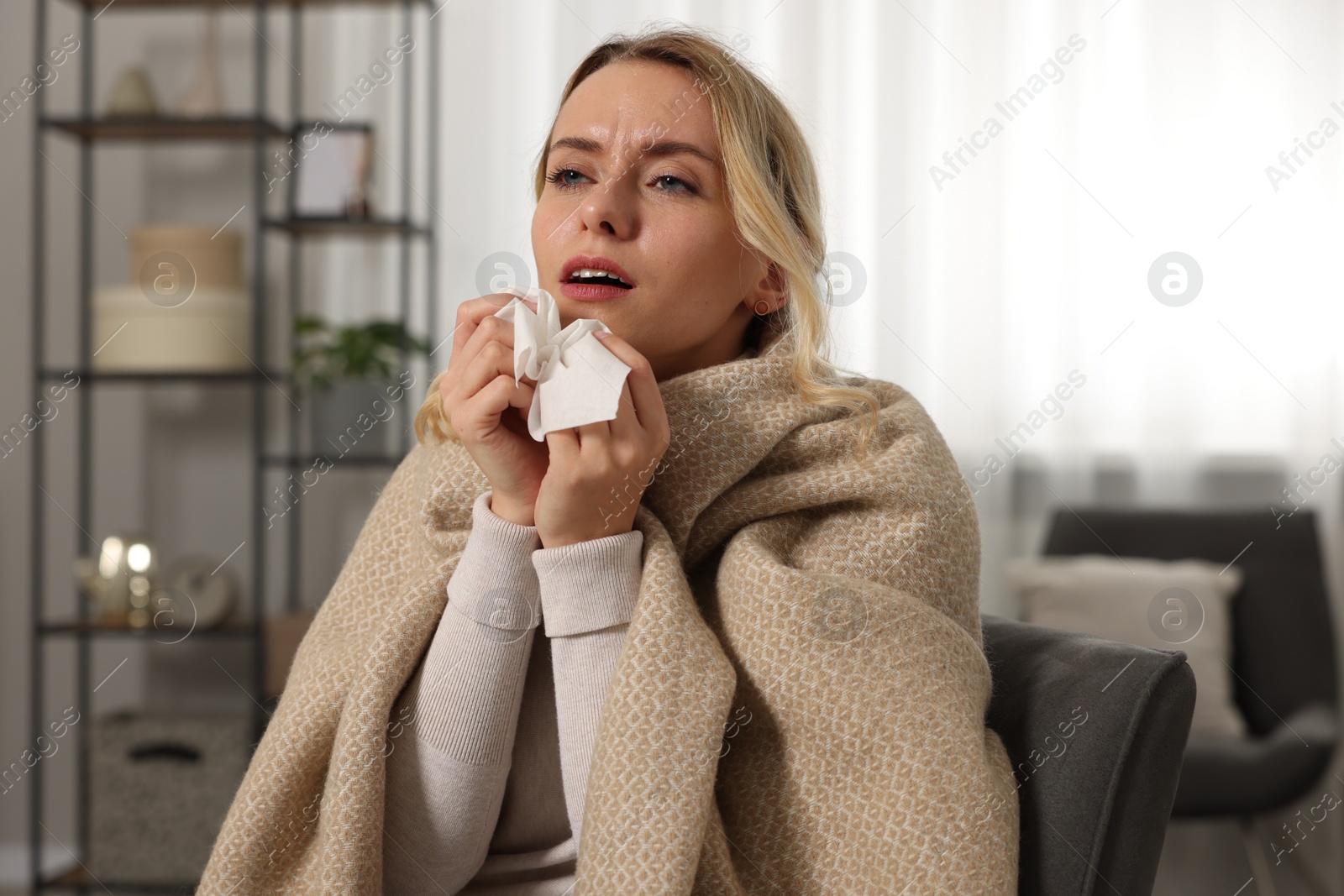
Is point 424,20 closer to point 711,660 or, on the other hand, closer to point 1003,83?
point 1003,83

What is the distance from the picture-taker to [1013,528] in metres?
Result: 2.93

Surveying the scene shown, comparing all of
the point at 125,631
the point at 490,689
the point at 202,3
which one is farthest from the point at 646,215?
the point at 202,3

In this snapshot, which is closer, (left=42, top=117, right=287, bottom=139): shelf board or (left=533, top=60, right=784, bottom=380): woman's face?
(left=533, top=60, right=784, bottom=380): woman's face

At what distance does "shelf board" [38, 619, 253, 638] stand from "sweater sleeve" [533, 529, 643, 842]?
6.20 feet

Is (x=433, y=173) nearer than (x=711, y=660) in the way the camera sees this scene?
No

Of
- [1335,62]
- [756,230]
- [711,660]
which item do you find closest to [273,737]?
[711,660]

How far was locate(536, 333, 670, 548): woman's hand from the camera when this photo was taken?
2.86 feet

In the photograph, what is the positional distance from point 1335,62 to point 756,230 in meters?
2.52

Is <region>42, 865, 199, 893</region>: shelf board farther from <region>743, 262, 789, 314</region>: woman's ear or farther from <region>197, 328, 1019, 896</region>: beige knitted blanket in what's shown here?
<region>743, 262, 789, 314</region>: woman's ear

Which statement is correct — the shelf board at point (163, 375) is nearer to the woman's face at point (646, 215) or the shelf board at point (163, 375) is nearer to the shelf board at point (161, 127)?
the shelf board at point (161, 127)

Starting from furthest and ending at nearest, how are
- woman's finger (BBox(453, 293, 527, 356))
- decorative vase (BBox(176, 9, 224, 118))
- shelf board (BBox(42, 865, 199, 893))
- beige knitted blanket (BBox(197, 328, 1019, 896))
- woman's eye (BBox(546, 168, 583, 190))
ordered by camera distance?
decorative vase (BBox(176, 9, 224, 118)) < shelf board (BBox(42, 865, 199, 893)) < woman's eye (BBox(546, 168, 583, 190)) < woman's finger (BBox(453, 293, 527, 356)) < beige knitted blanket (BBox(197, 328, 1019, 896))

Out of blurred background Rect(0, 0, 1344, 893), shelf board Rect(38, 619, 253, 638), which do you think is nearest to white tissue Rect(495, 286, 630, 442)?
blurred background Rect(0, 0, 1344, 893)

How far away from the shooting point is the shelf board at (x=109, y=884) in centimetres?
249

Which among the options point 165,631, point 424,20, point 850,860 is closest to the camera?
point 850,860
